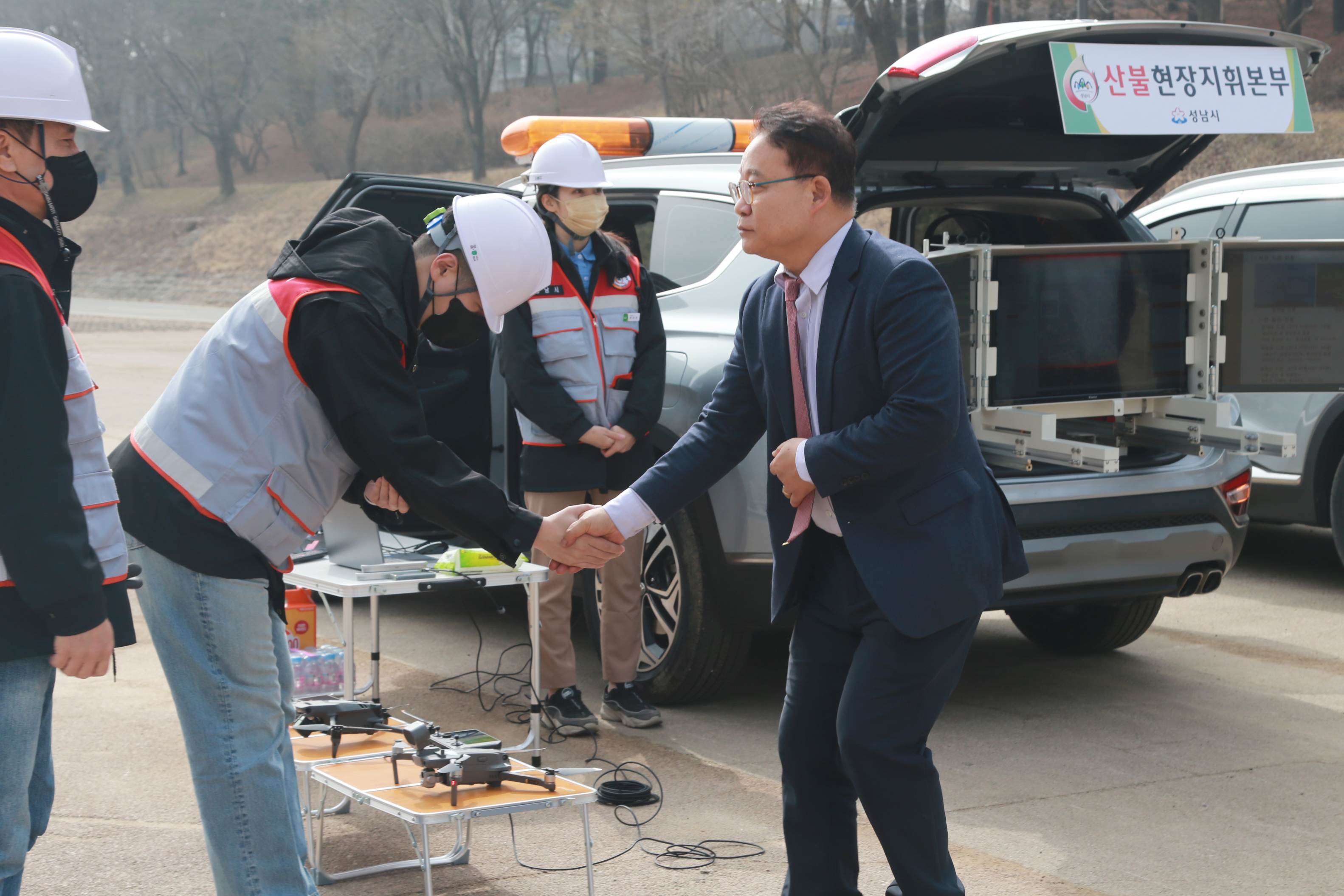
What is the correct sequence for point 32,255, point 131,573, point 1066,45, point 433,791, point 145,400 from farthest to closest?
point 145,400, point 1066,45, point 433,791, point 131,573, point 32,255

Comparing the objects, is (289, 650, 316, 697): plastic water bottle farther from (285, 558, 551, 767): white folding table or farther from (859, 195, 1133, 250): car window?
(859, 195, 1133, 250): car window

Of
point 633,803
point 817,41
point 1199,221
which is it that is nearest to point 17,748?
point 633,803

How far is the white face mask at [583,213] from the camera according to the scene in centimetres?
511

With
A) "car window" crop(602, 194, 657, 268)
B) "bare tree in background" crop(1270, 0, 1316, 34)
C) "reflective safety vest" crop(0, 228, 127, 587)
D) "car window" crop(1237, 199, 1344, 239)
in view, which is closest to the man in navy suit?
"reflective safety vest" crop(0, 228, 127, 587)

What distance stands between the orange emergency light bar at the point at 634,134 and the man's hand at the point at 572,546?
8.80ft

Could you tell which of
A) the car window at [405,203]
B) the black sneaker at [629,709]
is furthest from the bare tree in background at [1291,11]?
the black sneaker at [629,709]

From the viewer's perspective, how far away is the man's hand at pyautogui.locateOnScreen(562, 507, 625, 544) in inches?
133

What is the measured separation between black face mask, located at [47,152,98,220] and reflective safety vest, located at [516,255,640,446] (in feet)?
7.93

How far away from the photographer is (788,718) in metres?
3.09

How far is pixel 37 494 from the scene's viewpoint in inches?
91.3

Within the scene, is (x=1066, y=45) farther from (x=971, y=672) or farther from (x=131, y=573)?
(x=131, y=573)

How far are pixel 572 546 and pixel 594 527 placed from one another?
76 mm

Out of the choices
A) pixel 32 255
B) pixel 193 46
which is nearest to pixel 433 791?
pixel 32 255

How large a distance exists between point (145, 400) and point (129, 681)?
10.8 meters
